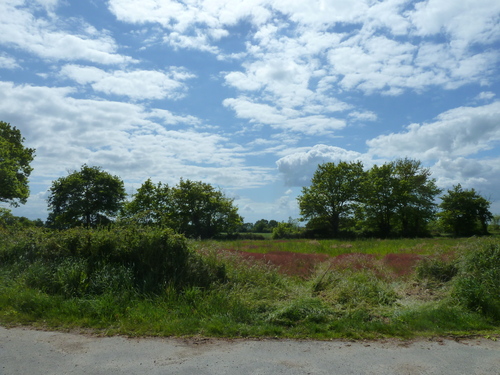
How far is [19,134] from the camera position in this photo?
3431 cm

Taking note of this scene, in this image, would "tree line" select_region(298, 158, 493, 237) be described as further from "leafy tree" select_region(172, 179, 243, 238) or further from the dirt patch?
the dirt patch

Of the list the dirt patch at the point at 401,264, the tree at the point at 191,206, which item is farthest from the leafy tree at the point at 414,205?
the dirt patch at the point at 401,264

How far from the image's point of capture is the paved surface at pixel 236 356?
477cm

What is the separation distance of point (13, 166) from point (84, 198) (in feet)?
74.8

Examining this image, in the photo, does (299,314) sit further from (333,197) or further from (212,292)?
(333,197)

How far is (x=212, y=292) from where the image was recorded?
823 cm

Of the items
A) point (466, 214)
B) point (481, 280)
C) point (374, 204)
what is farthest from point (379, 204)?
point (481, 280)

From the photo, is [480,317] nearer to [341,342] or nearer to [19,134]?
[341,342]

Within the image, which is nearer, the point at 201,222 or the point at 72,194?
the point at 72,194

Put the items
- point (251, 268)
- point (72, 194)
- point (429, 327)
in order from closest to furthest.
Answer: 1. point (429, 327)
2. point (251, 268)
3. point (72, 194)

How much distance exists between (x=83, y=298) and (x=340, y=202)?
49447 mm

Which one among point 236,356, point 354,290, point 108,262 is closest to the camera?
point 236,356

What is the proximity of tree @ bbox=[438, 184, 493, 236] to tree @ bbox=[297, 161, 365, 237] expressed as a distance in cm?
1315

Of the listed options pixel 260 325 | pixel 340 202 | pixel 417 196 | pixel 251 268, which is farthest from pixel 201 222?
pixel 260 325
